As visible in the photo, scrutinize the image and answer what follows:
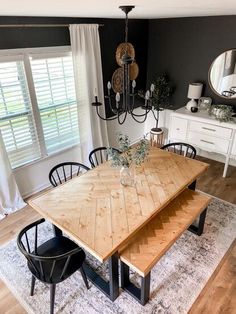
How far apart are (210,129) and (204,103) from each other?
0.59m

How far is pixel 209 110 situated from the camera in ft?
13.6

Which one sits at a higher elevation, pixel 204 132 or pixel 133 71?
pixel 133 71

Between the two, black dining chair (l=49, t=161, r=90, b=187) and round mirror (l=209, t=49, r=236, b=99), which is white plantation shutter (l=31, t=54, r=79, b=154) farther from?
round mirror (l=209, t=49, r=236, b=99)

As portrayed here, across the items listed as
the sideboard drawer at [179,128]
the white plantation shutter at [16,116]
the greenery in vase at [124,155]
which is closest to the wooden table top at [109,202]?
the greenery in vase at [124,155]

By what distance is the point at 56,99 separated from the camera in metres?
3.57

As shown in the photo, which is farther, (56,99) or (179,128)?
(179,128)

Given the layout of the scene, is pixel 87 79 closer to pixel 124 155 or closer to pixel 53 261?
pixel 124 155

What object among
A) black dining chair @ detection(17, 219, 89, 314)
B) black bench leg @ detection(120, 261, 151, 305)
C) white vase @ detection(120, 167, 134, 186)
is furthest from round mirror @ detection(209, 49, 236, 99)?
black dining chair @ detection(17, 219, 89, 314)

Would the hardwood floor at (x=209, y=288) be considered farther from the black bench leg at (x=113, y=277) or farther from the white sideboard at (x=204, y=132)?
the white sideboard at (x=204, y=132)

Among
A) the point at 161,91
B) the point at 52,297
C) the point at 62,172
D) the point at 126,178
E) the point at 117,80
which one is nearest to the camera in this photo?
the point at 52,297

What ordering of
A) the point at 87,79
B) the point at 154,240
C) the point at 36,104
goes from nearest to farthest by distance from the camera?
1. the point at 154,240
2. the point at 36,104
3. the point at 87,79

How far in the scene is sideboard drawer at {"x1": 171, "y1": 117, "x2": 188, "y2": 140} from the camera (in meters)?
4.25

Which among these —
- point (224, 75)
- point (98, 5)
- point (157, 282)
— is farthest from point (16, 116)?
point (224, 75)

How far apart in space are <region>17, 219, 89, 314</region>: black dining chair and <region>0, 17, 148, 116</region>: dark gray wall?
2214 mm
